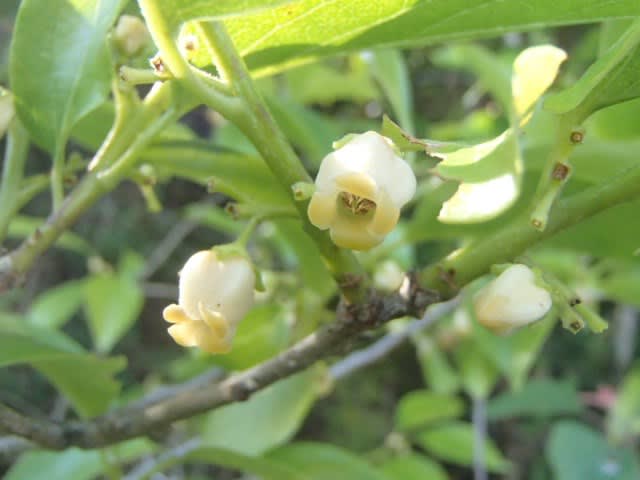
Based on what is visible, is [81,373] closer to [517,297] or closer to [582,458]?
[517,297]

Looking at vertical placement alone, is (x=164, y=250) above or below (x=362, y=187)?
below

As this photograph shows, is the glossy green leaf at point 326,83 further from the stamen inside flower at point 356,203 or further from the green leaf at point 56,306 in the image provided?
the stamen inside flower at point 356,203

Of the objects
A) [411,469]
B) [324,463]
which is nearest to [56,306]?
[411,469]

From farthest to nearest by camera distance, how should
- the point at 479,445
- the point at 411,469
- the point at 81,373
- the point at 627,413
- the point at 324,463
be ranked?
the point at 627,413 < the point at 479,445 < the point at 411,469 < the point at 324,463 < the point at 81,373

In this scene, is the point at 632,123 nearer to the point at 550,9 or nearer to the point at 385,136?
the point at 550,9

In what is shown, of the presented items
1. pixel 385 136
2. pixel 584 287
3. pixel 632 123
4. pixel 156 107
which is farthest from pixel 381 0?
pixel 584 287

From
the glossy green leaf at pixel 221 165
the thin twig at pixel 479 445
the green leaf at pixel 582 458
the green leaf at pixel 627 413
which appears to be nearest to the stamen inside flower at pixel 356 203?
the glossy green leaf at pixel 221 165

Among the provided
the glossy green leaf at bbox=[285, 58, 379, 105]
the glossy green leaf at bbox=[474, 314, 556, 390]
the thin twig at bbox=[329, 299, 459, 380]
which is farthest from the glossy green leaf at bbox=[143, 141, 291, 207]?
the glossy green leaf at bbox=[285, 58, 379, 105]
